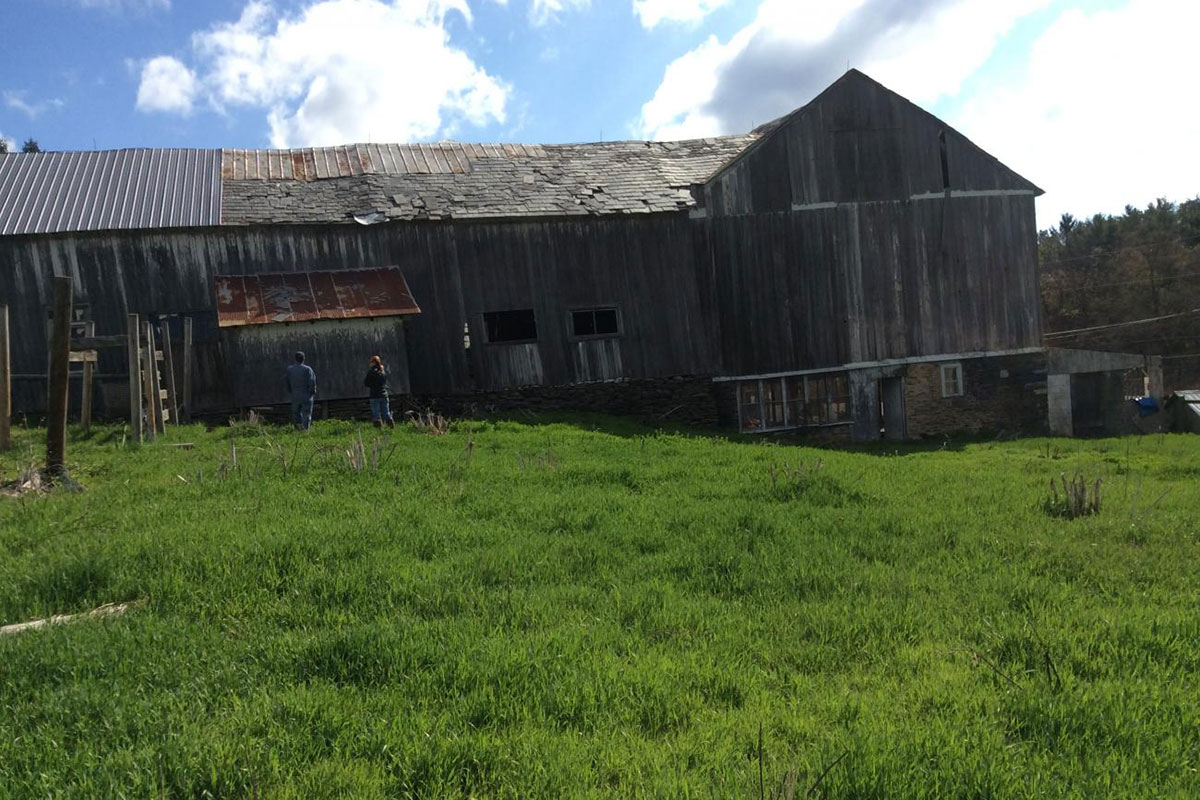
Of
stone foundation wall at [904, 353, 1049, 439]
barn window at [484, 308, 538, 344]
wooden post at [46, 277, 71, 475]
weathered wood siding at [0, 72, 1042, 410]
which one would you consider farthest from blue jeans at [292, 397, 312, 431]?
stone foundation wall at [904, 353, 1049, 439]

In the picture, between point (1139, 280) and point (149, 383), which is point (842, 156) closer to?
point (149, 383)

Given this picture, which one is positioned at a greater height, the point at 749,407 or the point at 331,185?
→ the point at 331,185

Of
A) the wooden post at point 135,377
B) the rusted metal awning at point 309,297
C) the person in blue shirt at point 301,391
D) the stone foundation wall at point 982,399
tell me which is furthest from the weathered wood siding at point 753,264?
the wooden post at point 135,377

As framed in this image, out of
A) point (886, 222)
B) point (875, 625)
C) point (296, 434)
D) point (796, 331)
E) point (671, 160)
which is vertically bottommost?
point (875, 625)

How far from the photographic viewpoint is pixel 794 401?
20766mm

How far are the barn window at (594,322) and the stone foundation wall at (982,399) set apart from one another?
7.92 m

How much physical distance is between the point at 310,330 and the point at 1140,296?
46.6m

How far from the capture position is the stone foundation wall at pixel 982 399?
21266 mm

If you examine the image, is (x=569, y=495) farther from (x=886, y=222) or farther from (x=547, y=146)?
(x=547, y=146)

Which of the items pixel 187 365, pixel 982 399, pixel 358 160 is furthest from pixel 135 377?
pixel 982 399

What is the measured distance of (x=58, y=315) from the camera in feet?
28.9

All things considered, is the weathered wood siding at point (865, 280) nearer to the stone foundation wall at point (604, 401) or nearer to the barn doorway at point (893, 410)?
the barn doorway at point (893, 410)

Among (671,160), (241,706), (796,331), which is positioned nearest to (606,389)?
(796,331)

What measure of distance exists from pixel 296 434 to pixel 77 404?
6.93m
